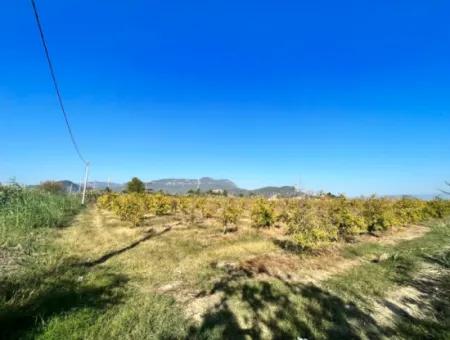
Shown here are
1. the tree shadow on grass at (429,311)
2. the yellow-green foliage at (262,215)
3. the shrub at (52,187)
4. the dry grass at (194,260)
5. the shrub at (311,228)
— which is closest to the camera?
the tree shadow on grass at (429,311)

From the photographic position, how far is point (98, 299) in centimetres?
468

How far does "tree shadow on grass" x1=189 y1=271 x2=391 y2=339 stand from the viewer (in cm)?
400

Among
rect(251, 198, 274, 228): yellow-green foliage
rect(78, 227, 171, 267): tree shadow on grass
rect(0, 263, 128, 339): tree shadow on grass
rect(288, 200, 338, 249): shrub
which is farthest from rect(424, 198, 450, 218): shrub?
rect(0, 263, 128, 339): tree shadow on grass

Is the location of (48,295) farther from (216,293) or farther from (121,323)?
(216,293)

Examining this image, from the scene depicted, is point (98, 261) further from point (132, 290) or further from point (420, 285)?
point (420, 285)

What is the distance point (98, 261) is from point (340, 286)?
5602mm

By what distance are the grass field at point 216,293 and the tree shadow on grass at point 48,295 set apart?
0.6 inches

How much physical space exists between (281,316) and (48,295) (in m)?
3.66

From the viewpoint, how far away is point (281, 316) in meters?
4.54

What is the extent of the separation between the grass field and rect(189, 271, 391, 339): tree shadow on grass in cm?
2

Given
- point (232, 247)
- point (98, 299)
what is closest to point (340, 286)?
point (232, 247)

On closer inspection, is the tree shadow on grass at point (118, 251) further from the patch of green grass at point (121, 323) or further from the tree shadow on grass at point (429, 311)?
the tree shadow on grass at point (429, 311)

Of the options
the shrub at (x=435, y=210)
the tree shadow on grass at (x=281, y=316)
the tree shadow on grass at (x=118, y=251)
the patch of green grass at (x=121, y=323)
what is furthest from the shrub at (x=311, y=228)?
the shrub at (x=435, y=210)

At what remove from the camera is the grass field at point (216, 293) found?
3.95 metres
